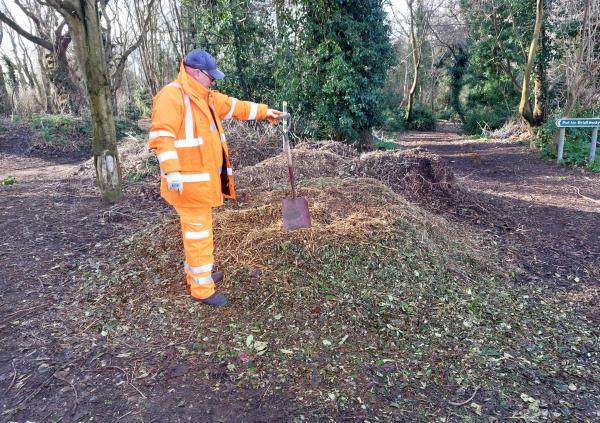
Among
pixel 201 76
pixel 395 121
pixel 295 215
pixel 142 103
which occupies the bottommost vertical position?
pixel 295 215

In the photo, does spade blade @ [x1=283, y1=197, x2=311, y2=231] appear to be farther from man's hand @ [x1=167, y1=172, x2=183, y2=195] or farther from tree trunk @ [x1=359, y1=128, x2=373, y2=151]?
tree trunk @ [x1=359, y1=128, x2=373, y2=151]

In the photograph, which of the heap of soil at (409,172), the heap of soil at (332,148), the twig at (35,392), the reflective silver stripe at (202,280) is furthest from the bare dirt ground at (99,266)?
the heap of soil at (332,148)

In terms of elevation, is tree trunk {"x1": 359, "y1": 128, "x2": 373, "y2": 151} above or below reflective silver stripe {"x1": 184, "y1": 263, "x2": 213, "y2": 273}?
above

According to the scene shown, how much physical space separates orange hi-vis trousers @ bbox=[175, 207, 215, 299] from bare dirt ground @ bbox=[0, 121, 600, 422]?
2.00 feet

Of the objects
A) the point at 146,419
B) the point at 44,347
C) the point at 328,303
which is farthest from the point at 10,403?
the point at 328,303

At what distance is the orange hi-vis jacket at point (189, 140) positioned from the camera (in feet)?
9.20

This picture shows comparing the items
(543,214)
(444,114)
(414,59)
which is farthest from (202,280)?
(444,114)

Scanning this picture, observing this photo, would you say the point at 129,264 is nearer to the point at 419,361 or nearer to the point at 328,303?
the point at 328,303

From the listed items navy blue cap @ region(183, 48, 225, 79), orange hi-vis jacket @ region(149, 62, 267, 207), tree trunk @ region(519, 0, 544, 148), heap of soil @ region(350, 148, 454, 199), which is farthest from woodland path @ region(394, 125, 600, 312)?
navy blue cap @ region(183, 48, 225, 79)

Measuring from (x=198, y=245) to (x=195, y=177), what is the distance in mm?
497

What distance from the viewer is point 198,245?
3.06 meters

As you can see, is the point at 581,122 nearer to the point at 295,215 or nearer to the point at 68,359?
the point at 295,215

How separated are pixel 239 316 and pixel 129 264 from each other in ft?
4.44

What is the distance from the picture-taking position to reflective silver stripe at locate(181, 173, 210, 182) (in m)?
2.92
